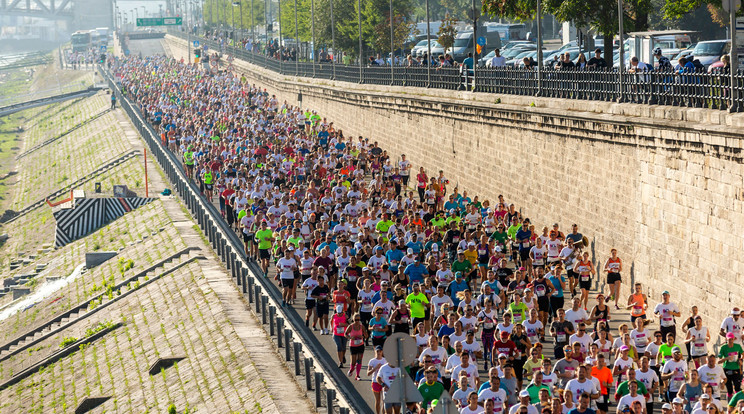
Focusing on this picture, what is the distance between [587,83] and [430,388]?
12.0 m

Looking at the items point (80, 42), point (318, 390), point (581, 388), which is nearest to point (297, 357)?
point (318, 390)

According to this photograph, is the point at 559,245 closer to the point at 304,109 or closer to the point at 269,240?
the point at 269,240

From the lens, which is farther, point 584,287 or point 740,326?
point 584,287

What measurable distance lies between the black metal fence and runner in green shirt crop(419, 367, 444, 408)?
284 inches

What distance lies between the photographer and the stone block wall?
18125mm

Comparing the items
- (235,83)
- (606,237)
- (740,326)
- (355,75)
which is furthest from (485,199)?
(235,83)

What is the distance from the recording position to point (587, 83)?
2406 cm

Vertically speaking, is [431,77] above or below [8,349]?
above

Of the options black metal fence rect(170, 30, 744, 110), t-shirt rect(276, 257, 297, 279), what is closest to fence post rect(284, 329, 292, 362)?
t-shirt rect(276, 257, 297, 279)

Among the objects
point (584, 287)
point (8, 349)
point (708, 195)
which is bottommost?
point (8, 349)

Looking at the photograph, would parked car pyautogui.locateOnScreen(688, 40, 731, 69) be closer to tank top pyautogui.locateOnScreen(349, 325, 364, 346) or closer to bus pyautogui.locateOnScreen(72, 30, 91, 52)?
tank top pyautogui.locateOnScreen(349, 325, 364, 346)

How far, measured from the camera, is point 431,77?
36.0 metres

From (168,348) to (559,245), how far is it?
27.3 feet

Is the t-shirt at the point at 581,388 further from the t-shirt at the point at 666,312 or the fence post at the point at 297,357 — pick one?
the fence post at the point at 297,357
